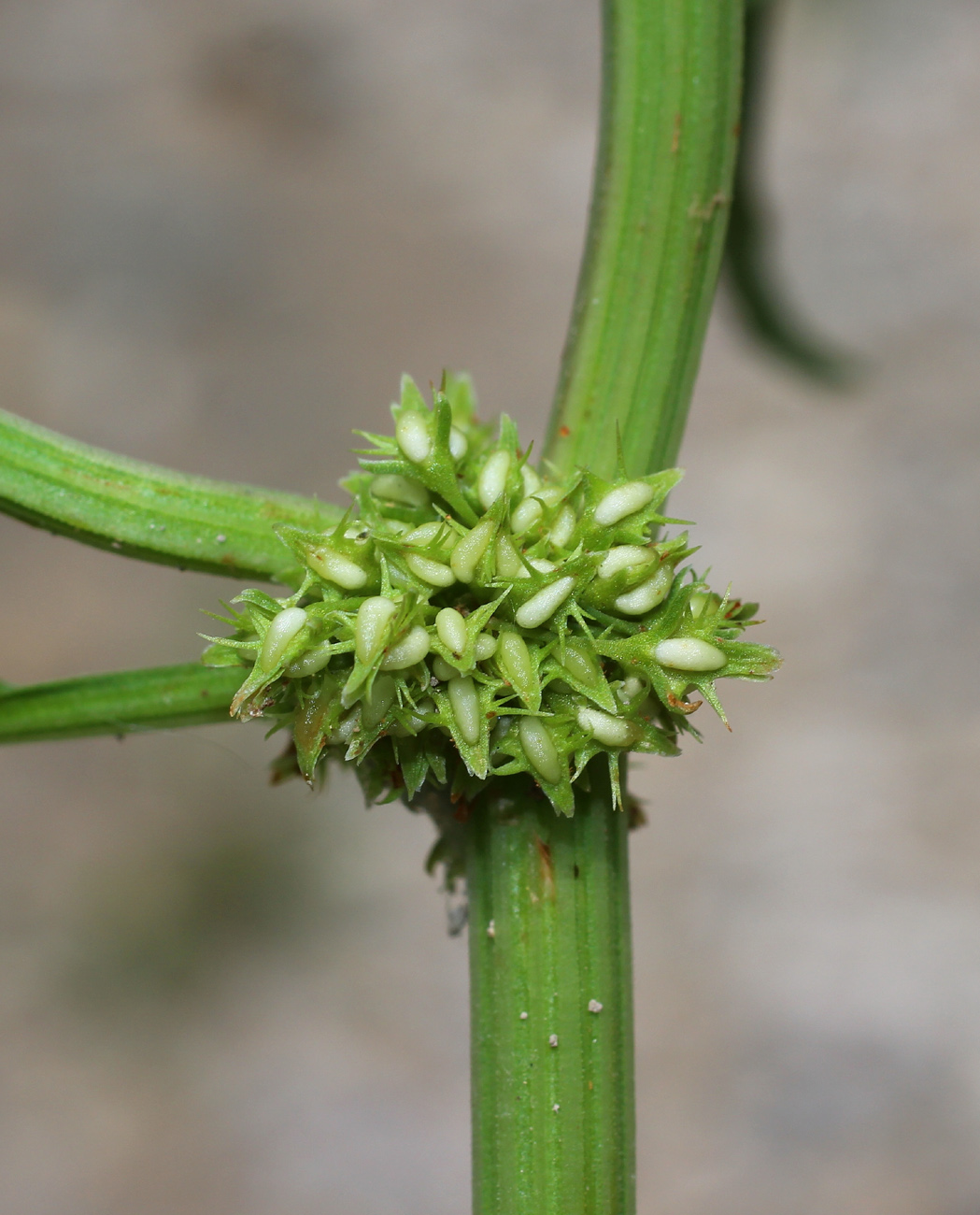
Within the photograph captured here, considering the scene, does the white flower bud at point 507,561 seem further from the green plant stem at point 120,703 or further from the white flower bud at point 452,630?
the green plant stem at point 120,703

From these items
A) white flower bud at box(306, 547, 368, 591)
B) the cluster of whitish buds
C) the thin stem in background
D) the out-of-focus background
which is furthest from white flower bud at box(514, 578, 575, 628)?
the out-of-focus background

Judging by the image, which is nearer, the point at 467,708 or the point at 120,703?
the point at 467,708

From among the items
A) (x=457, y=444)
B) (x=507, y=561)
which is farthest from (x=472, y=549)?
(x=457, y=444)

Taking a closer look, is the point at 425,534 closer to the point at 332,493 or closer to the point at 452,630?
the point at 452,630

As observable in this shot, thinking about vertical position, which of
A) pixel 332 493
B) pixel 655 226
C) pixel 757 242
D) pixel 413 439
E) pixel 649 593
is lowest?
pixel 649 593

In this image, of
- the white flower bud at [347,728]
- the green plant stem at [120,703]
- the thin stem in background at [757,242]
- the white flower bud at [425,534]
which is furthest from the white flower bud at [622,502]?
the thin stem in background at [757,242]

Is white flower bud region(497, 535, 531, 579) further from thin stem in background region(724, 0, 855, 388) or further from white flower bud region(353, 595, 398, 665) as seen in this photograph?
thin stem in background region(724, 0, 855, 388)

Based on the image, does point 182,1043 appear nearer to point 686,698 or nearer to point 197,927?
point 197,927
